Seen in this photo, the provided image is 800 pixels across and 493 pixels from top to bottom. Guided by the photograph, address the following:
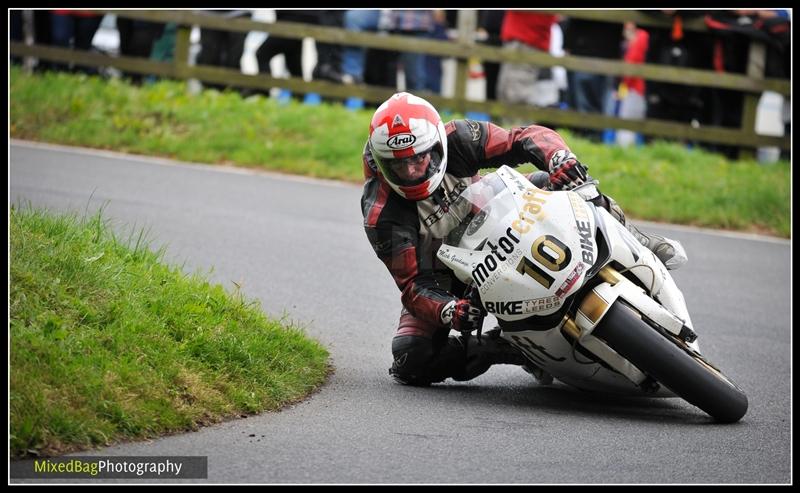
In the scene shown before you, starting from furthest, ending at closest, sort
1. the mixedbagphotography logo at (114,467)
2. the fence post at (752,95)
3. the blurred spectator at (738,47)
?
the fence post at (752,95)
the blurred spectator at (738,47)
the mixedbagphotography logo at (114,467)

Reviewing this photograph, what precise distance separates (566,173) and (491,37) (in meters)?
8.83

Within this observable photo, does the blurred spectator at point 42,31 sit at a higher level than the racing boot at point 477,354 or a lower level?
higher

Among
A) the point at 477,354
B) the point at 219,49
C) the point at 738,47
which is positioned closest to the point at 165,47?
the point at 219,49

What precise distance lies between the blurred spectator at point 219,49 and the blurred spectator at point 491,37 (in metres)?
2.86

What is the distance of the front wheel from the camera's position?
16.5 feet

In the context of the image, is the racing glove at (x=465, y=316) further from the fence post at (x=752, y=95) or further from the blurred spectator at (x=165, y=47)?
the blurred spectator at (x=165, y=47)

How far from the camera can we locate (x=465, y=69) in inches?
547

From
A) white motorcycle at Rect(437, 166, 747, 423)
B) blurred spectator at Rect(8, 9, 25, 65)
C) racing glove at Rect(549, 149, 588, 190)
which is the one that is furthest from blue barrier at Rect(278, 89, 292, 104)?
white motorcycle at Rect(437, 166, 747, 423)

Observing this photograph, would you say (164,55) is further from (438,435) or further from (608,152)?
(438,435)

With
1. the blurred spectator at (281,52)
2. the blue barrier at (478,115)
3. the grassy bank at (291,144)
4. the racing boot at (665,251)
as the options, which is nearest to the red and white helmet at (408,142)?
the racing boot at (665,251)

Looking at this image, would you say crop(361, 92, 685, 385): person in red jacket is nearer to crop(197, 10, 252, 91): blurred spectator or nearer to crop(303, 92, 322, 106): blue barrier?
crop(303, 92, 322, 106): blue barrier

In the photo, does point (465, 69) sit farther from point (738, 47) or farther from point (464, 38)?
point (738, 47)

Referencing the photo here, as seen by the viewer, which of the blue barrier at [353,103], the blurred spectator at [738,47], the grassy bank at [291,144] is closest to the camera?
the grassy bank at [291,144]

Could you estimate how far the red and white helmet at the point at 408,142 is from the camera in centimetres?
531
